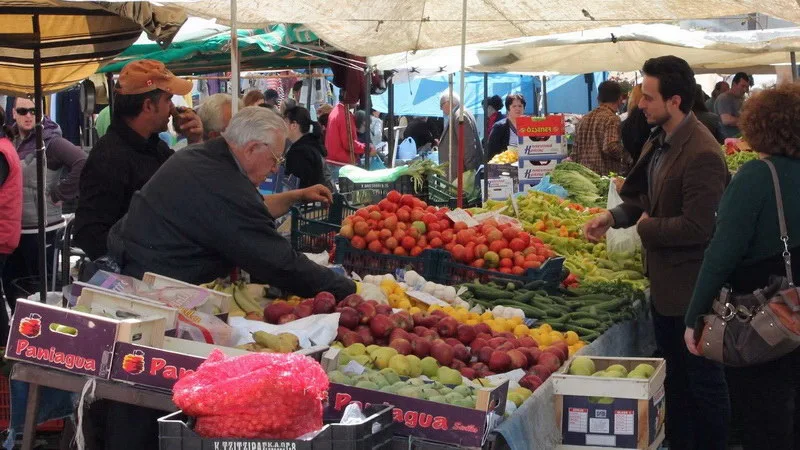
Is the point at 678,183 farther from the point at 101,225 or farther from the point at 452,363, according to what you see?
the point at 101,225

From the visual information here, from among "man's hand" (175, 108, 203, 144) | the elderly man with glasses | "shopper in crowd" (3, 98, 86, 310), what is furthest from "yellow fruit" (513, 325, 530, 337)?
"shopper in crowd" (3, 98, 86, 310)

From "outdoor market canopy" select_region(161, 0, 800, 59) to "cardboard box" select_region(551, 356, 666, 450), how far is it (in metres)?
3.16

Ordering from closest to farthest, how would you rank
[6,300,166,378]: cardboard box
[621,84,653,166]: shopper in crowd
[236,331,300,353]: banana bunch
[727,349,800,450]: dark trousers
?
[6,300,166,378]: cardboard box, [236,331,300,353]: banana bunch, [727,349,800,450]: dark trousers, [621,84,653,166]: shopper in crowd

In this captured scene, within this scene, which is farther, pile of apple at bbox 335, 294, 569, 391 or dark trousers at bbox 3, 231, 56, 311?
dark trousers at bbox 3, 231, 56, 311

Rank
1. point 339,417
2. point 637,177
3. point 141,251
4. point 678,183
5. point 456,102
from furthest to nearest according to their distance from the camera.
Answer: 1. point 456,102
2. point 637,177
3. point 678,183
4. point 141,251
5. point 339,417

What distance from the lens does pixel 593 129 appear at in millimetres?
11680

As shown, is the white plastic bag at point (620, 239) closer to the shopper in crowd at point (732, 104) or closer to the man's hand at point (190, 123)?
the man's hand at point (190, 123)

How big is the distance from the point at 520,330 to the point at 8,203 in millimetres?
4389

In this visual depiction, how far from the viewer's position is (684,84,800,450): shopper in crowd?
4211 millimetres

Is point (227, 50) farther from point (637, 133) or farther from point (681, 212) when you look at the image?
point (681, 212)

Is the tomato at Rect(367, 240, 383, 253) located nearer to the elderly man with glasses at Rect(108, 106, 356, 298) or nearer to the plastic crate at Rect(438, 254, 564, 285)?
the plastic crate at Rect(438, 254, 564, 285)

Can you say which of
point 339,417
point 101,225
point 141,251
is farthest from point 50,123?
point 339,417

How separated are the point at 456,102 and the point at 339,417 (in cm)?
1177

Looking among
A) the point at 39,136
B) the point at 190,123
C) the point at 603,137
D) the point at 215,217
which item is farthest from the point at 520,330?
the point at 603,137
